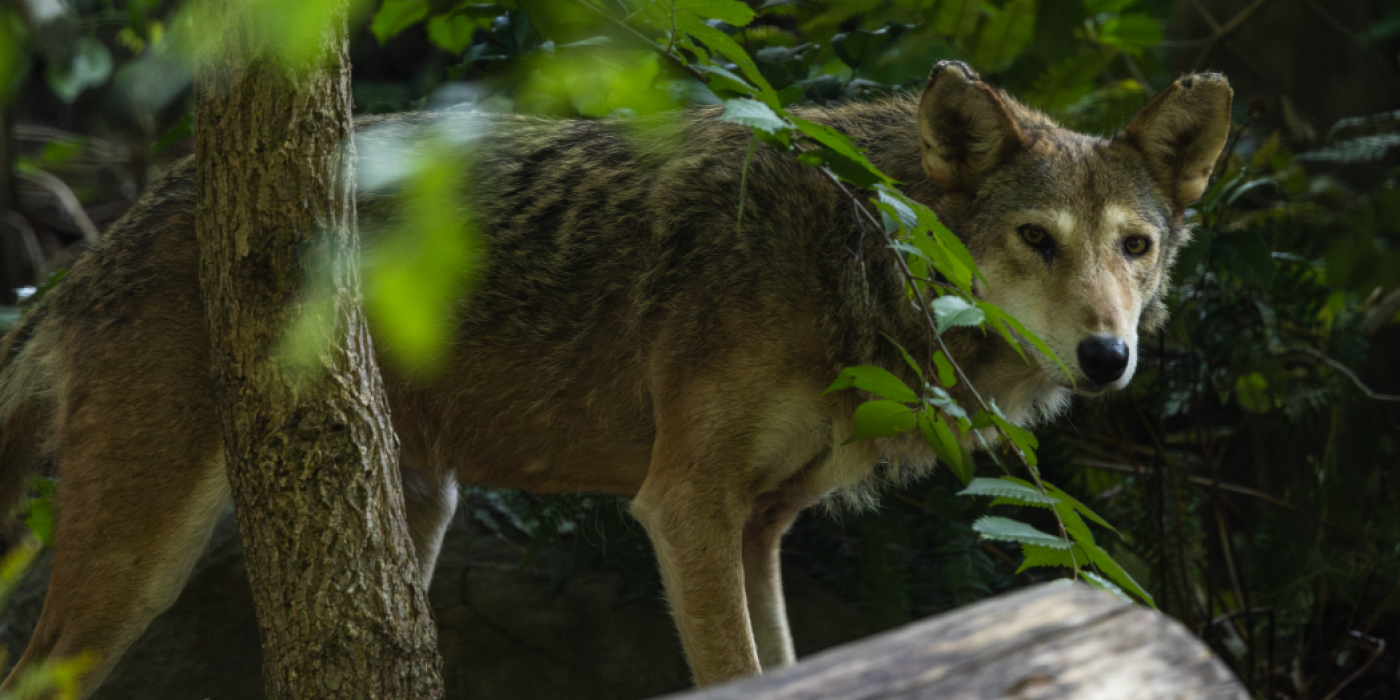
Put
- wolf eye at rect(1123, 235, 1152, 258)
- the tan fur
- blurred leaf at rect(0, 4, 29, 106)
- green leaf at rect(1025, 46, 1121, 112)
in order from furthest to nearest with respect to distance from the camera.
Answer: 1. green leaf at rect(1025, 46, 1121, 112)
2. wolf eye at rect(1123, 235, 1152, 258)
3. the tan fur
4. blurred leaf at rect(0, 4, 29, 106)

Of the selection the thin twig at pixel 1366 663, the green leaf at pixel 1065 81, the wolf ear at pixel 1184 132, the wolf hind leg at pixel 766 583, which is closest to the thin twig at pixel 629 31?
the wolf ear at pixel 1184 132

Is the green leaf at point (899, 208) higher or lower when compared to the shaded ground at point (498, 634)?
higher

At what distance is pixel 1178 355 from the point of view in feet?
18.8

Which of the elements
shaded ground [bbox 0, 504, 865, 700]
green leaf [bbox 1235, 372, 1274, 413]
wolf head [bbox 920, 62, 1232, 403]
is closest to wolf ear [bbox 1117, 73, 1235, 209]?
wolf head [bbox 920, 62, 1232, 403]

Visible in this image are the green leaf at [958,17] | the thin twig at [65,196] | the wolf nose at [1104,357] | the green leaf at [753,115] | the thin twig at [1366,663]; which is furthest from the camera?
the thin twig at [65,196]

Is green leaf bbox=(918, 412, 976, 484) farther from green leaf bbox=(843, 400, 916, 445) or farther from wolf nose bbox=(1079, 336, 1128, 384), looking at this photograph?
wolf nose bbox=(1079, 336, 1128, 384)

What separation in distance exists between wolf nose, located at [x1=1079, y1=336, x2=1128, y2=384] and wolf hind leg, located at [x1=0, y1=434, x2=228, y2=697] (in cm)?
276

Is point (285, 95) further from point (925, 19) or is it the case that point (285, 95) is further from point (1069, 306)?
point (925, 19)

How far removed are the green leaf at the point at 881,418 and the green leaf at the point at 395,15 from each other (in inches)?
119

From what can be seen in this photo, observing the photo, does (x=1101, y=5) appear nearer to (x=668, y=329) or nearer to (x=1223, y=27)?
(x=1223, y=27)

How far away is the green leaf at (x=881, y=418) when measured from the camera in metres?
2.46

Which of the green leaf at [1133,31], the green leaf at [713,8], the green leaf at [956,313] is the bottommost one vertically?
the green leaf at [956,313]

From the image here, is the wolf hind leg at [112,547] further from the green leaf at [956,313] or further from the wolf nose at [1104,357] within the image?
the wolf nose at [1104,357]

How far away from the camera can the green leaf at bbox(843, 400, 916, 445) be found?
2.46 meters
